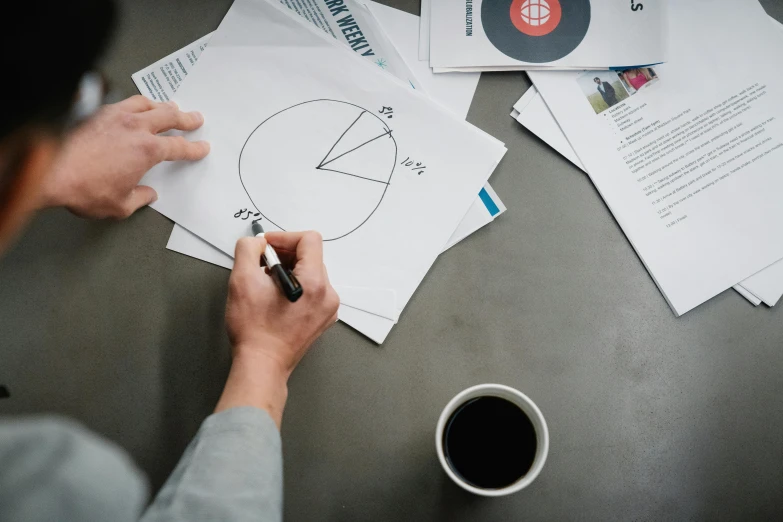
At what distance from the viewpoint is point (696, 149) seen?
2.09ft

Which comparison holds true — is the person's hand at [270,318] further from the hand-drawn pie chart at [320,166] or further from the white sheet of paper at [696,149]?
the white sheet of paper at [696,149]

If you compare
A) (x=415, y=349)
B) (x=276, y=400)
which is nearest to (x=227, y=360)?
(x=276, y=400)

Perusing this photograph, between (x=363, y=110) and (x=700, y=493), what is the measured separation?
0.55 meters

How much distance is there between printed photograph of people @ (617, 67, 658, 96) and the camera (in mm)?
651

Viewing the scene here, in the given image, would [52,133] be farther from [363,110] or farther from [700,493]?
[700,493]

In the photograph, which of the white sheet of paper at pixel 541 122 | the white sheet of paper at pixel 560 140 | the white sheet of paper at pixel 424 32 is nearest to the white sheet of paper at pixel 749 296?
the white sheet of paper at pixel 560 140

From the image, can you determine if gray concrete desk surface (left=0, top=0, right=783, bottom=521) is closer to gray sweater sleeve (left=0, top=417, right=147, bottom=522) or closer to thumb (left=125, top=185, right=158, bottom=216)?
thumb (left=125, top=185, right=158, bottom=216)

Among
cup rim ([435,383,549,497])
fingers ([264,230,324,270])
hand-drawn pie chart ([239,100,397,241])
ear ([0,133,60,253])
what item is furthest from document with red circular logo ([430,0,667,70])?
ear ([0,133,60,253])

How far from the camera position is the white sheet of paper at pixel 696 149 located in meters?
0.62

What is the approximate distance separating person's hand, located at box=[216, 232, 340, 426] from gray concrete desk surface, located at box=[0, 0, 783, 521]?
5 centimetres

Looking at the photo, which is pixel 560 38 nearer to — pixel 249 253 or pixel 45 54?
pixel 249 253

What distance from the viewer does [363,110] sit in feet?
2.11

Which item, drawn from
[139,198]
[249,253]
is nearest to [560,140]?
[249,253]

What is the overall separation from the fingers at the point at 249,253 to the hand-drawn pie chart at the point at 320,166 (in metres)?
0.06
